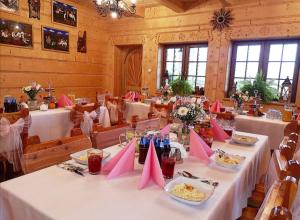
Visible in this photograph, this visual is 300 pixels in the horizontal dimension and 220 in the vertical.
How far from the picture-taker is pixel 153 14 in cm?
584

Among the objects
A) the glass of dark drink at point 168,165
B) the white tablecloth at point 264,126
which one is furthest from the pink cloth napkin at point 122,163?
the white tablecloth at point 264,126

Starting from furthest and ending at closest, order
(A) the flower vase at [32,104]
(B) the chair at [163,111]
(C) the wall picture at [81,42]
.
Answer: (C) the wall picture at [81,42], (A) the flower vase at [32,104], (B) the chair at [163,111]

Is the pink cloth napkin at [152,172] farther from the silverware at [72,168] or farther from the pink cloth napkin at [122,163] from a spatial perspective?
the silverware at [72,168]

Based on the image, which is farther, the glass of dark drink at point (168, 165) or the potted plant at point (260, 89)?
the potted plant at point (260, 89)

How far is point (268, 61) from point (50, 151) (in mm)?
4625

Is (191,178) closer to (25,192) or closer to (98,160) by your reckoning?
(98,160)

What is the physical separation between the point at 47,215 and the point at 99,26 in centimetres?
626

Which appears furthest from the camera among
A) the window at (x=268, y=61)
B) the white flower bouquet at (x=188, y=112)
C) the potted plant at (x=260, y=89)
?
the window at (x=268, y=61)

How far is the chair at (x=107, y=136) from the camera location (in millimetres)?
1765

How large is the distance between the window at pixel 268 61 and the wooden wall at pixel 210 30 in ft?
0.73

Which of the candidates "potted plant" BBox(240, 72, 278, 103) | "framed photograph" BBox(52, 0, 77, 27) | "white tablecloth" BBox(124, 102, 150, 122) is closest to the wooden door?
"framed photograph" BBox(52, 0, 77, 27)

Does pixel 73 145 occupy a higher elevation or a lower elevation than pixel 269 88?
lower

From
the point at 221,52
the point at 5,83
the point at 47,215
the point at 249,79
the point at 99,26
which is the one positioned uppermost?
the point at 99,26

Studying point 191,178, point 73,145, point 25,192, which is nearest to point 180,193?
point 191,178
